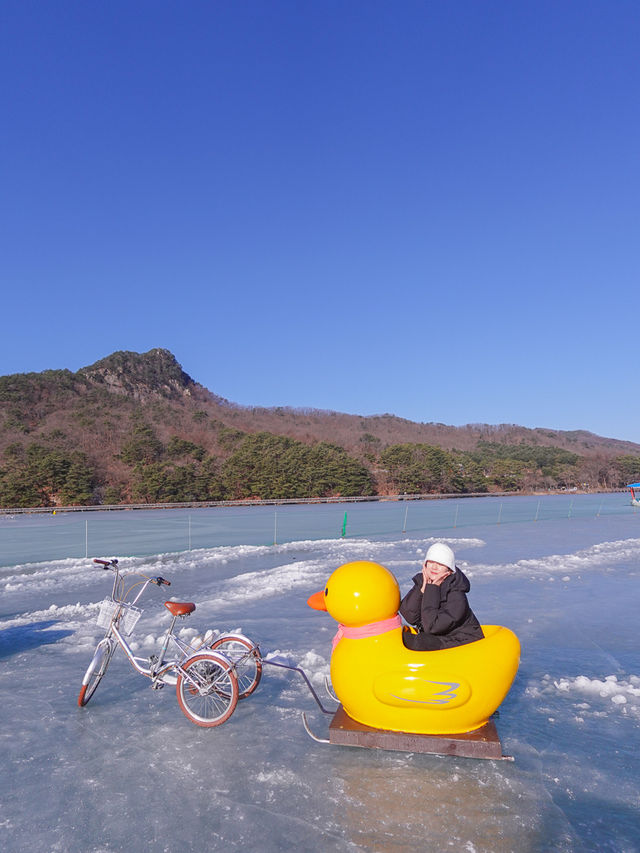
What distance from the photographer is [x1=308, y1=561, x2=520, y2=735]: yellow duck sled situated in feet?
11.8

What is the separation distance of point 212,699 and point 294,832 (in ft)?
5.18

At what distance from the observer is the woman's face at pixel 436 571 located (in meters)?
3.94

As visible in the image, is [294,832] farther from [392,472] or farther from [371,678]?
[392,472]

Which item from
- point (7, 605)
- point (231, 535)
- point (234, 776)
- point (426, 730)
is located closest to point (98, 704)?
point (234, 776)

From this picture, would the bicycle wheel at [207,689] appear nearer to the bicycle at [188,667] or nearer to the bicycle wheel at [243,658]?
the bicycle at [188,667]

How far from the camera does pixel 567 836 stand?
10.2 feet

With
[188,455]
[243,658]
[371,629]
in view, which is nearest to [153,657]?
[243,658]

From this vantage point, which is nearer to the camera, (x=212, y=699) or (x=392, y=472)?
(x=212, y=699)

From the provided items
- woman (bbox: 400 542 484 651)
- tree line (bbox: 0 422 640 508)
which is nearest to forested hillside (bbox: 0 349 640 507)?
tree line (bbox: 0 422 640 508)

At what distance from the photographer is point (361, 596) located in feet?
12.4

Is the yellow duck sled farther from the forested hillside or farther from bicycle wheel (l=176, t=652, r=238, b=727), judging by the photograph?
the forested hillside

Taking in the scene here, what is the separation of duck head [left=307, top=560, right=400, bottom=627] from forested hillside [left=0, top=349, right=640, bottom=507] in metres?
33.0

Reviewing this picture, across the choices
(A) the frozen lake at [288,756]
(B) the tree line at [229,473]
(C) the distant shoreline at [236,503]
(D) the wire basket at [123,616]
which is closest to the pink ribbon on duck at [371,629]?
(A) the frozen lake at [288,756]

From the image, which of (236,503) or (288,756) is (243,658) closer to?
(288,756)
